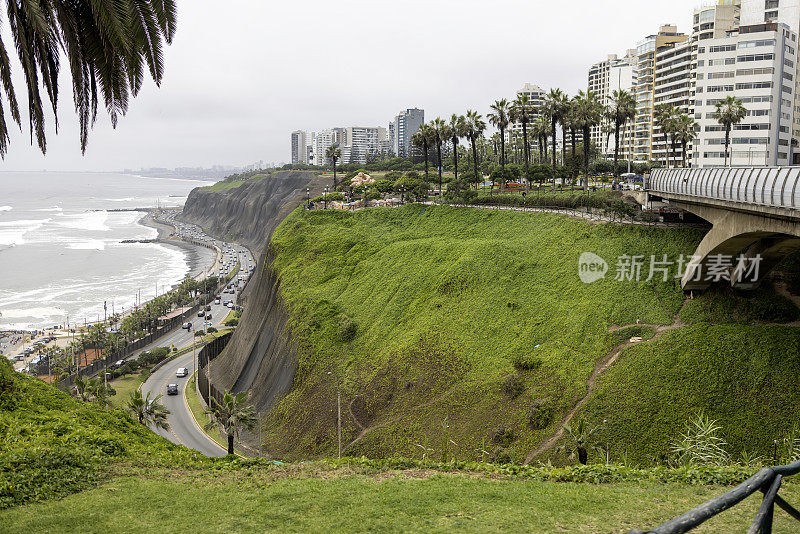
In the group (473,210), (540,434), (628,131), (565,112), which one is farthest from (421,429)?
(628,131)

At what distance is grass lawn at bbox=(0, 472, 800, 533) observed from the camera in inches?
480

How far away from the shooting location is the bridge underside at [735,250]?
3203 centimetres

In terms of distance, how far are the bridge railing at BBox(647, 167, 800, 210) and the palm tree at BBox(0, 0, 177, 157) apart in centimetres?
2771

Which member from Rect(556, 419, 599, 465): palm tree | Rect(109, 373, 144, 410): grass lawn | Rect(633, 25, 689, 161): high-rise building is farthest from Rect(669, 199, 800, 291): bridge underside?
Rect(633, 25, 689, 161): high-rise building

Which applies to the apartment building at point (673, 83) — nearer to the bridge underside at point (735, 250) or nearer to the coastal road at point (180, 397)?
the bridge underside at point (735, 250)

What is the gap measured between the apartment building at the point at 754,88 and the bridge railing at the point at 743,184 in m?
37.9

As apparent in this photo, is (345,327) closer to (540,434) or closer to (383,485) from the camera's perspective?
(540,434)

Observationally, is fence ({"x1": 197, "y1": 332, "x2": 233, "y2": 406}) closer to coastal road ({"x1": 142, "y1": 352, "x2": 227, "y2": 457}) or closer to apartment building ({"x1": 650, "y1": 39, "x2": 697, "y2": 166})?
coastal road ({"x1": 142, "y1": 352, "x2": 227, "y2": 457})

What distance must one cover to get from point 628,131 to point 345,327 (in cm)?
11135

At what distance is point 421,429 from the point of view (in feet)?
122

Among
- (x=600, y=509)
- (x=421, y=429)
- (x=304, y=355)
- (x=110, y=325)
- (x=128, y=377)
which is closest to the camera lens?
(x=600, y=509)

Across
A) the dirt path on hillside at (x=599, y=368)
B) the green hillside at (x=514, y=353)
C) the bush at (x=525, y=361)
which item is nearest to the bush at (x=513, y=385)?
the green hillside at (x=514, y=353)

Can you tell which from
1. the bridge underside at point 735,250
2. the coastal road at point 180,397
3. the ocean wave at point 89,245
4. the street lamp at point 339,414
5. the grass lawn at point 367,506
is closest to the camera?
the grass lawn at point 367,506

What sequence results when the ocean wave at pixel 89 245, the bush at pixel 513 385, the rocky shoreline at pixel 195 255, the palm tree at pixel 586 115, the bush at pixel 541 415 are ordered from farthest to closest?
the ocean wave at pixel 89 245 → the rocky shoreline at pixel 195 255 → the palm tree at pixel 586 115 → the bush at pixel 513 385 → the bush at pixel 541 415
